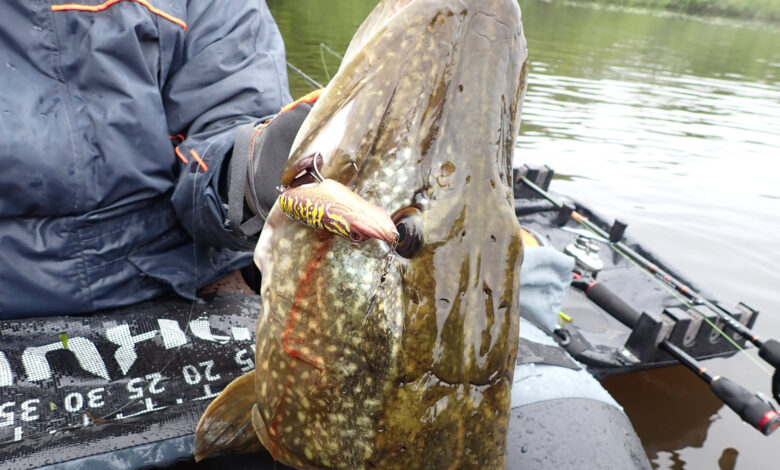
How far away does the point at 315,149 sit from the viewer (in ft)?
3.68

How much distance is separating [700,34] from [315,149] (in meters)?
31.2

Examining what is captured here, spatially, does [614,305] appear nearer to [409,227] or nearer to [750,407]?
[750,407]

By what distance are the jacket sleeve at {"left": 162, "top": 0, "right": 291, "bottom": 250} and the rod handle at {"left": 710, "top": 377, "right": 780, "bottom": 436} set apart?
2.26 metres

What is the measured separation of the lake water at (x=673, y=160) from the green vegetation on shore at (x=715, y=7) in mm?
21767

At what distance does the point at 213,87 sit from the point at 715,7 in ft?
152

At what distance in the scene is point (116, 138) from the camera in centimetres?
167

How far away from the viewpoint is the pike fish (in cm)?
106

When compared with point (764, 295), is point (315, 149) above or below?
above

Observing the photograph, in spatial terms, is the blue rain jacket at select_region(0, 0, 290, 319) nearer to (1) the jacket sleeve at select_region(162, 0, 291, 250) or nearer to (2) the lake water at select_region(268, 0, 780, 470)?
(1) the jacket sleeve at select_region(162, 0, 291, 250)

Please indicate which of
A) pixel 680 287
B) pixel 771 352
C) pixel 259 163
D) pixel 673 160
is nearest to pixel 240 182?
pixel 259 163

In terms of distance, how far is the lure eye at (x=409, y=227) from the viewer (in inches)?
42.5

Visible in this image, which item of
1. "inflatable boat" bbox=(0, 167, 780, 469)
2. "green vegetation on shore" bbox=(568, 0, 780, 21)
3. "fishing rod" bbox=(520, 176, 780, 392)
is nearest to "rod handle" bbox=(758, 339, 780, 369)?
"fishing rod" bbox=(520, 176, 780, 392)

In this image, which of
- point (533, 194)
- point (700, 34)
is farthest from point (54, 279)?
point (700, 34)

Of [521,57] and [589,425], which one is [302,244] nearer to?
[521,57]
